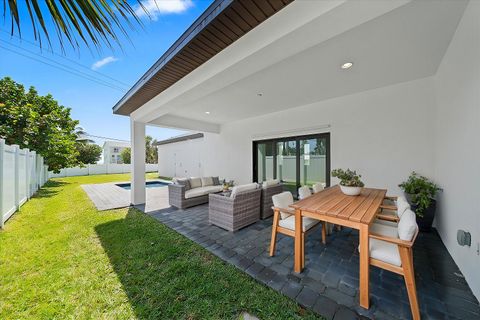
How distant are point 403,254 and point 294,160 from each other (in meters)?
4.54

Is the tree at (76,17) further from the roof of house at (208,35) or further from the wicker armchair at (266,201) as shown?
the wicker armchair at (266,201)

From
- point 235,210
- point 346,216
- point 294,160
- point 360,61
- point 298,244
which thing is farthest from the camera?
point 294,160

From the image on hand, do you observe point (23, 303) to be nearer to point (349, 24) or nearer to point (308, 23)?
point (308, 23)

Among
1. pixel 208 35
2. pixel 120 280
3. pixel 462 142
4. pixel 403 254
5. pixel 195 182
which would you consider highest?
pixel 208 35

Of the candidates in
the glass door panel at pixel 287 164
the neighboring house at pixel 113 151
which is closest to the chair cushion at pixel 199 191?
the glass door panel at pixel 287 164

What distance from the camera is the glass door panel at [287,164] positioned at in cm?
608

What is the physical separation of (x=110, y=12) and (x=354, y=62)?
3.58 m

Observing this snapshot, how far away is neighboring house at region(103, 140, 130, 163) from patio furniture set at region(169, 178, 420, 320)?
29208mm

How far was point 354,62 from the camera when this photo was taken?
10.1ft

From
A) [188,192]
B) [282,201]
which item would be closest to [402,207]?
[282,201]

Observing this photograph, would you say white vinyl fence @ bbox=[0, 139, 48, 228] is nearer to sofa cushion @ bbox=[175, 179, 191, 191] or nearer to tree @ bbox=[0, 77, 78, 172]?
tree @ bbox=[0, 77, 78, 172]

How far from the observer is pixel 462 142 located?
7.38 ft

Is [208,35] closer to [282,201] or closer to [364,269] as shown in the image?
[282,201]

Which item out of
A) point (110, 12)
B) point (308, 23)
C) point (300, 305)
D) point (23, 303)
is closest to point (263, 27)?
point (308, 23)
